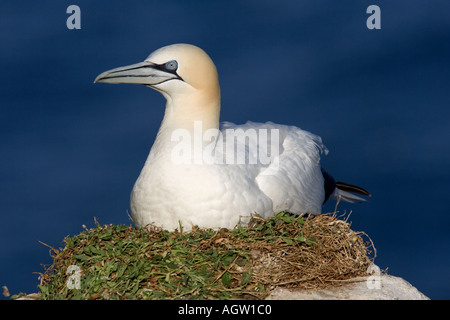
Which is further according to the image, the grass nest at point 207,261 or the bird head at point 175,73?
the bird head at point 175,73

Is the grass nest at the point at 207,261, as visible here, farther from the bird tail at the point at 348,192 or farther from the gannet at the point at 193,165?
the bird tail at the point at 348,192

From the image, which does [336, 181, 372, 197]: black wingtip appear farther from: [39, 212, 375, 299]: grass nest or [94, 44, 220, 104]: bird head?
[94, 44, 220, 104]: bird head

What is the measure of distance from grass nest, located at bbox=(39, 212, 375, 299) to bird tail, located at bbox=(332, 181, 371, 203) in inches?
79.3

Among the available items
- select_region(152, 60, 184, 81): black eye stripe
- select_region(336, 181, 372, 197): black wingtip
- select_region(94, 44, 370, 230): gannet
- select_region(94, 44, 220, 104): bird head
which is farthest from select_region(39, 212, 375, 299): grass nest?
select_region(336, 181, 372, 197): black wingtip

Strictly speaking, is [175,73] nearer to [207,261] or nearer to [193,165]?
[193,165]

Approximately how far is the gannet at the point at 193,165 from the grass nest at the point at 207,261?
146mm

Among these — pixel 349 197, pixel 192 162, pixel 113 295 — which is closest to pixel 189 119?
pixel 192 162

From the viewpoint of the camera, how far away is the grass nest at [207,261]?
545 cm

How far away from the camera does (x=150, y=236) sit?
6141 millimetres

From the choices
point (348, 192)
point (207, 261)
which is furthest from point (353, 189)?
point (207, 261)

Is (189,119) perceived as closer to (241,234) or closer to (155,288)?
(241,234)

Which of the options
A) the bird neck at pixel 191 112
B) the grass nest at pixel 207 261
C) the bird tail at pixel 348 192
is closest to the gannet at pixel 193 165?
the bird neck at pixel 191 112

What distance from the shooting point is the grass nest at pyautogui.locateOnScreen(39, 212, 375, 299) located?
5.45 m

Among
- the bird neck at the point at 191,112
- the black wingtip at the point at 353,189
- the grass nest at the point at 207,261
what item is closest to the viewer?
the grass nest at the point at 207,261
